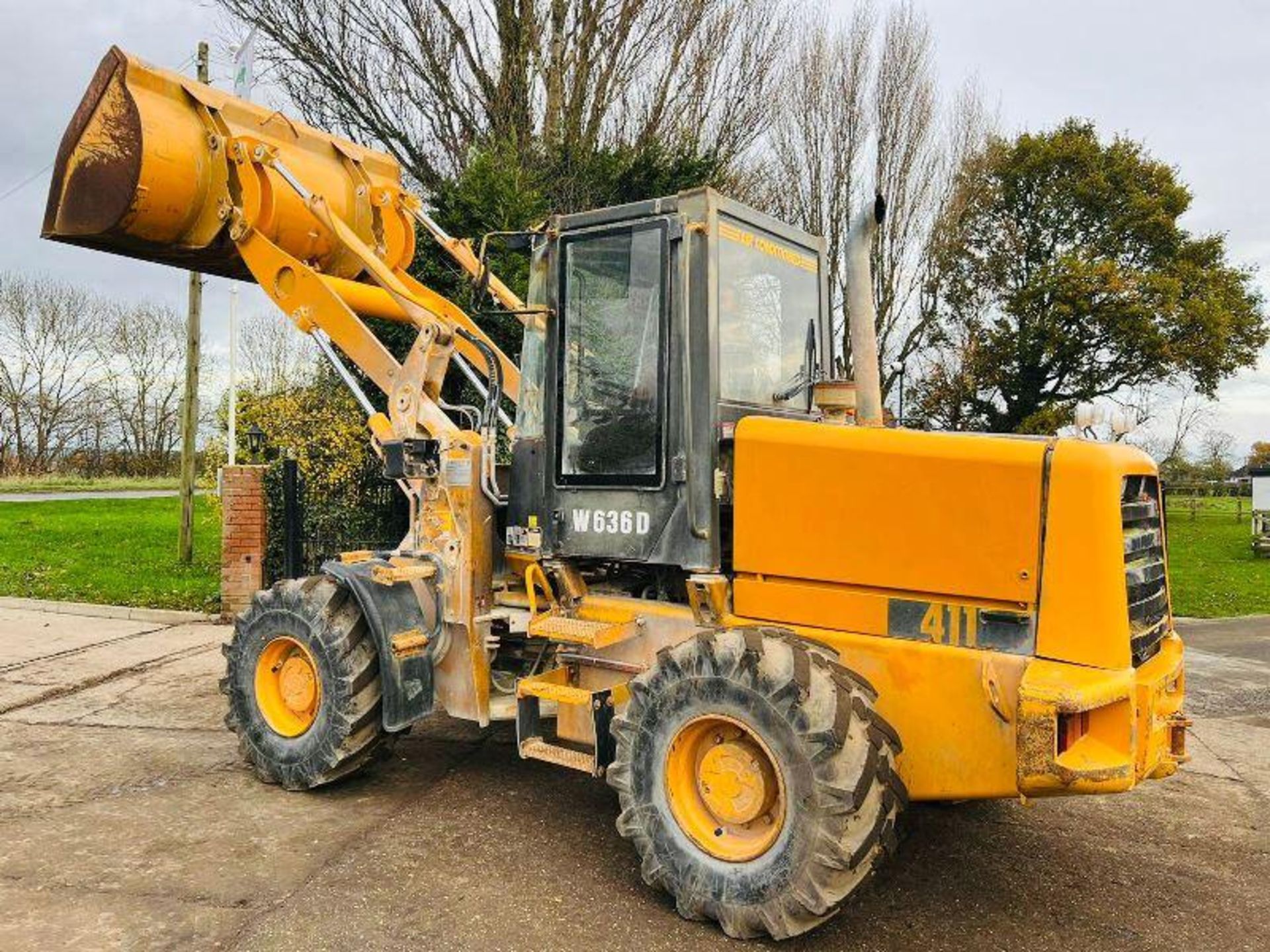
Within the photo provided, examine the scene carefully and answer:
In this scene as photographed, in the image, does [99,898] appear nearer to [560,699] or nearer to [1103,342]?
[560,699]

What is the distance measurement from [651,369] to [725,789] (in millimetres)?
1799

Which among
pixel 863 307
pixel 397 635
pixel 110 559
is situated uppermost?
pixel 863 307

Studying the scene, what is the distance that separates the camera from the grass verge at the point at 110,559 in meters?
11.1

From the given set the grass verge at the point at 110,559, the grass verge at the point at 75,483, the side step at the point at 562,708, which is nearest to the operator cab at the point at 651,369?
the side step at the point at 562,708

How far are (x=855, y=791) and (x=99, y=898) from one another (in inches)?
117

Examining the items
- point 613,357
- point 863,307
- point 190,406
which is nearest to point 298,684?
point 613,357

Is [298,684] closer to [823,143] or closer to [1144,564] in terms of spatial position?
[1144,564]

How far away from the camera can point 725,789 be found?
151 inches

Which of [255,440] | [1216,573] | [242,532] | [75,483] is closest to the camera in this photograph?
[242,532]

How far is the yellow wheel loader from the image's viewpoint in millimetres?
3555

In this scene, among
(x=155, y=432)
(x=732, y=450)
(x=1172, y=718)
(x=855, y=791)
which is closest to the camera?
(x=855, y=791)

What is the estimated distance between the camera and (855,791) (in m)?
3.40

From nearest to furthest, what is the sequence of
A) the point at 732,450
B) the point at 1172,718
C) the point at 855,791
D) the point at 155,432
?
1. the point at 855,791
2. the point at 1172,718
3. the point at 732,450
4. the point at 155,432

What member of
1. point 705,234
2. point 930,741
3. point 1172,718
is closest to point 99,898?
point 930,741
